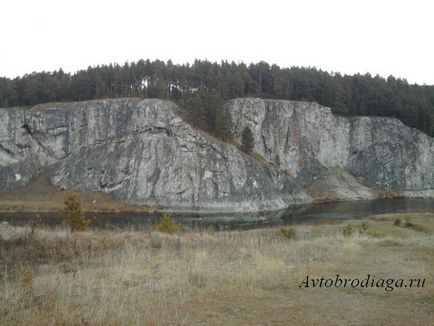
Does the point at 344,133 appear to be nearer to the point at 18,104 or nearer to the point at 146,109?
the point at 146,109

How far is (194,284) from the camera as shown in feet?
38.3

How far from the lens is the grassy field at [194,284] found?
8766mm

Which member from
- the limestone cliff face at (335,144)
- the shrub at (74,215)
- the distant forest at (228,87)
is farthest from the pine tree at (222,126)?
the shrub at (74,215)

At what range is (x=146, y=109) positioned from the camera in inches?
3383

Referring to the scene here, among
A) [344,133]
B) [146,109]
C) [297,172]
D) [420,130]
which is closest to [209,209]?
[146,109]

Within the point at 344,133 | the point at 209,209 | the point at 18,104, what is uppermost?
the point at 18,104

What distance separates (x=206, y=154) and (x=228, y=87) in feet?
101

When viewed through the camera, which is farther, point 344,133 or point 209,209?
point 344,133

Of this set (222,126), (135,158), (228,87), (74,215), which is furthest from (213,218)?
(228,87)

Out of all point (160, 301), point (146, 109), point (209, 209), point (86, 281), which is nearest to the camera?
point (160, 301)

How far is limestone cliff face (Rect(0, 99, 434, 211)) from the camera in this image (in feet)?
252

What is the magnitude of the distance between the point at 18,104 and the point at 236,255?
101 m

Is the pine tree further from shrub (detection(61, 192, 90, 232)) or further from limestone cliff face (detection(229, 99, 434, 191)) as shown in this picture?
shrub (detection(61, 192, 90, 232))

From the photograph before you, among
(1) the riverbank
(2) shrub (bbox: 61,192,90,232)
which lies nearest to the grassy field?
(2) shrub (bbox: 61,192,90,232)
